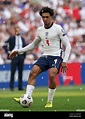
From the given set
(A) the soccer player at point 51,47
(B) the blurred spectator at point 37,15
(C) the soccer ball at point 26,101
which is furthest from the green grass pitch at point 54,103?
(B) the blurred spectator at point 37,15

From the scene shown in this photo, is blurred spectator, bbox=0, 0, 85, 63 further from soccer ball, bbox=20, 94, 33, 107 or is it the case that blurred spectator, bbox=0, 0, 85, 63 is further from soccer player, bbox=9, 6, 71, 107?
soccer ball, bbox=20, 94, 33, 107

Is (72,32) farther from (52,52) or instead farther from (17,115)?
(17,115)

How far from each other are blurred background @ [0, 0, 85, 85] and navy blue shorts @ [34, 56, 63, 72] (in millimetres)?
11550

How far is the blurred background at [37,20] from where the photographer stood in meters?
25.5

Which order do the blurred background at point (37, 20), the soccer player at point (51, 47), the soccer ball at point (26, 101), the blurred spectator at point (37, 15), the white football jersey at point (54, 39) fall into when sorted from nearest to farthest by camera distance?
the soccer ball at point (26, 101) < the soccer player at point (51, 47) < the white football jersey at point (54, 39) < the blurred background at point (37, 20) < the blurred spectator at point (37, 15)

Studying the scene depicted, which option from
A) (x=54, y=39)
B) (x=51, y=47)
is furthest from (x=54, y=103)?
(x=54, y=39)

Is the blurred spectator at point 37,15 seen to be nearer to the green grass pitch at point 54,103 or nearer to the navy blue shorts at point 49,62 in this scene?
the green grass pitch at point 54,103

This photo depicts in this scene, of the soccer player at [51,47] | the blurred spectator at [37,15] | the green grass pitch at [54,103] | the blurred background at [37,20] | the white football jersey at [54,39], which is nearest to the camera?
the green grass pitch at [54,103]

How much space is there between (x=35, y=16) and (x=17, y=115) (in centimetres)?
1734

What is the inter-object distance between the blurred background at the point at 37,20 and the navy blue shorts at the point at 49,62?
455 inches

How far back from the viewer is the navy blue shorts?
13469mm

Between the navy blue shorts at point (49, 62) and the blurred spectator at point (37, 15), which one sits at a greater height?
the blurred spectator at point (37, 15)

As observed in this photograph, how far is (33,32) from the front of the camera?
2577 centimetres

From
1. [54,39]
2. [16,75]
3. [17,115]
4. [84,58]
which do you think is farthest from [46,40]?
[84,58]
